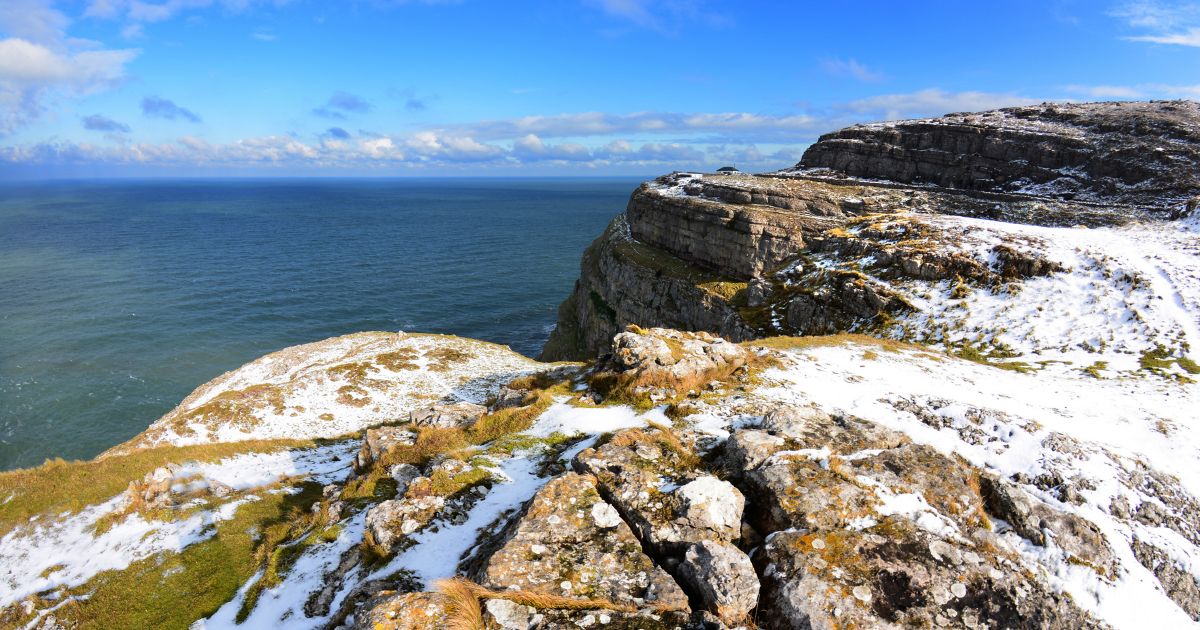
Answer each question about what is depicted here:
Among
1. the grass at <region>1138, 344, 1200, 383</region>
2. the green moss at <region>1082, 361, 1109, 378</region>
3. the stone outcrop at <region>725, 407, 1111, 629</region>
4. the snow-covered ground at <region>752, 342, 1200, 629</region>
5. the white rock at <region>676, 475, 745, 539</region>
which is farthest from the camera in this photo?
the green moss at <region>1082, 361, 1109, 378</region>

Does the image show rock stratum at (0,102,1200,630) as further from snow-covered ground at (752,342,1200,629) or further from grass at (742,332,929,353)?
grass at (742,332,929,353)

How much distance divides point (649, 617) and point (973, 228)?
154 ft

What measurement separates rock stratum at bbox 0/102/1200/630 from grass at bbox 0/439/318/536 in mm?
144

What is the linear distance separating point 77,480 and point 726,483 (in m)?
26.4

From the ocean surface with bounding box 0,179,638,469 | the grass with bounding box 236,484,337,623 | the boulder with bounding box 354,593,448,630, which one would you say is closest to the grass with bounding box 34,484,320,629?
the grass with bounding box 236,484,337,623

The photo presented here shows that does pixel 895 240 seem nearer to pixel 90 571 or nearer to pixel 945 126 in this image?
pixel 945 126

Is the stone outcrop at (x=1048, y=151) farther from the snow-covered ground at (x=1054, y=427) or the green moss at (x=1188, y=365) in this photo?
the snow-covered ground at (x=1054, y=427)

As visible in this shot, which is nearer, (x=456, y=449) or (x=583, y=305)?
(x=456, y=449)

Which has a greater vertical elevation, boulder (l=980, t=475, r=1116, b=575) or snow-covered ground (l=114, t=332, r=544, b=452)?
boulder (l=980, t=475, r=1116, b=575)

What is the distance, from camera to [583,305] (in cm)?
7788

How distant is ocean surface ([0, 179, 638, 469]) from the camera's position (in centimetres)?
5356

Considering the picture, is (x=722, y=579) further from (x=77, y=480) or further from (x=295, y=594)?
(x=77, y=480)

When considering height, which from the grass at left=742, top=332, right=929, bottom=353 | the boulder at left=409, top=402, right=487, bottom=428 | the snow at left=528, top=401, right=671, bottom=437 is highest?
the snow at left=528, top=401, right=671, bottom=437

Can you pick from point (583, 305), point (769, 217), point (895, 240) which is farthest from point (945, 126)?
point (583, 305)
